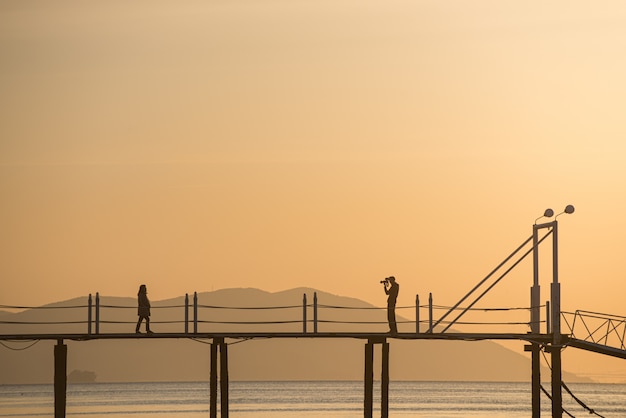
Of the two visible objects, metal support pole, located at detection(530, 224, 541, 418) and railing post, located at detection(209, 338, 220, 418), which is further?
railing post, located at detection(209, 338, 220, 418)

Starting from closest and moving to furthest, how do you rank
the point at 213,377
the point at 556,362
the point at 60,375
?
the point at 556,362 < the point at 60,375 < the point at 213,377

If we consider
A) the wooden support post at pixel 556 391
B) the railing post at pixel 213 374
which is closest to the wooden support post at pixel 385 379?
the railing post at pixel 213 374

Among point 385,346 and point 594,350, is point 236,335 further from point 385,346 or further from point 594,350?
point 594,350

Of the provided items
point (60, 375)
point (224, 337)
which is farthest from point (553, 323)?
point (60, 375)

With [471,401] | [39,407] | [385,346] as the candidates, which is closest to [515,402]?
[471,401]

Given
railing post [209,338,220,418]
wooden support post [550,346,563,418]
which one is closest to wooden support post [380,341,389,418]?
railing post [209,338,220,418]

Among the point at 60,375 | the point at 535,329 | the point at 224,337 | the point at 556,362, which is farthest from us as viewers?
the point at 224,337

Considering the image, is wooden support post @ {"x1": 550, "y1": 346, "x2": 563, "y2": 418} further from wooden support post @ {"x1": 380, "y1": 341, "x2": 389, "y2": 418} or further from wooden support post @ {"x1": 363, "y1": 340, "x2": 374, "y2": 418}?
wooden support post @ {"x1": 363, "y1": 340, "x2": 374, "y2": 418}

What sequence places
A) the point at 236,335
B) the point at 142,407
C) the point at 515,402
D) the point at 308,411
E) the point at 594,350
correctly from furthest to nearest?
1. the point at 515,402
2. the point at 142,407
3. the point at 308,411
4. the point at 236,335
5. the point at 594,350

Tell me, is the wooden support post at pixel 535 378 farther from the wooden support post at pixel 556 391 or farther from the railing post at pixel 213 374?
the railing post at pixel 213 374

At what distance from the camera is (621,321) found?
155ft

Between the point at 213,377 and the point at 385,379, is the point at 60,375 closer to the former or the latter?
the point at 213,377

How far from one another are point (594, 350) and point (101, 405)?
5191 inches

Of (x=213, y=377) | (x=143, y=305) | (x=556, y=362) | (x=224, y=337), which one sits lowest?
(x=213, y=377)
